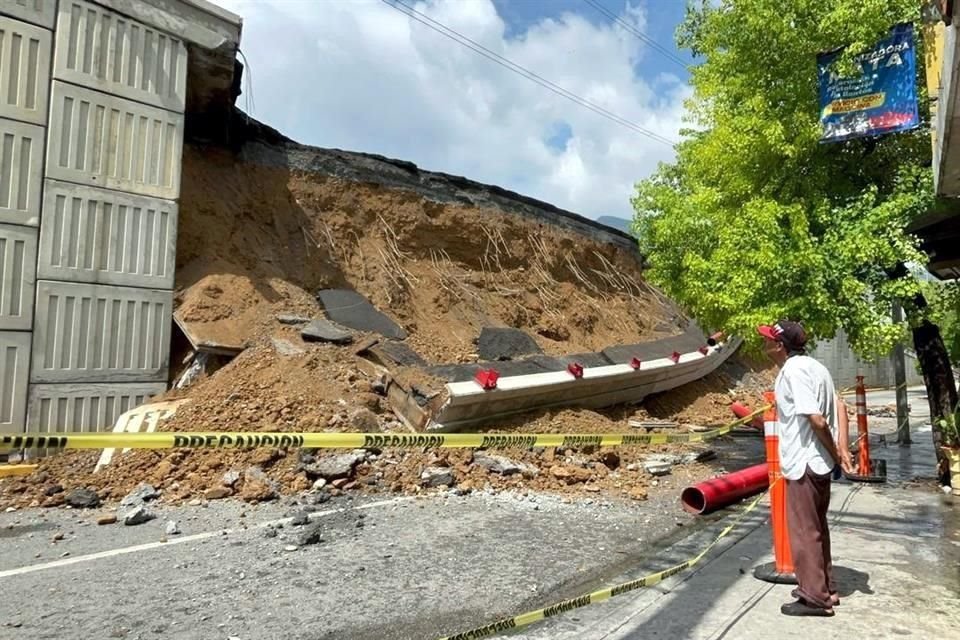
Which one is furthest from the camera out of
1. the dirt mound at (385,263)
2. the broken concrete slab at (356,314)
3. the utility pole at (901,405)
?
the utility pole at (901,405)

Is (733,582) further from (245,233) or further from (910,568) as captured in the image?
(245,233)

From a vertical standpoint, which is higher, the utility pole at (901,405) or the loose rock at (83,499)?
Answer: the utility pole at (901,405)

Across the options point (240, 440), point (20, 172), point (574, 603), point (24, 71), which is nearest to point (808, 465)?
point (574, 603)

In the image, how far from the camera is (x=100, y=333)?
25.9ft

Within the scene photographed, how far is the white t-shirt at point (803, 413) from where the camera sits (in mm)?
3930

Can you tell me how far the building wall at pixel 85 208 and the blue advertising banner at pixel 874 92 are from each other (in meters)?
8.18

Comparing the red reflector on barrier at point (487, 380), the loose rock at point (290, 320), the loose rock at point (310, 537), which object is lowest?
the loose rock at point (310, 537)

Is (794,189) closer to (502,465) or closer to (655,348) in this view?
(502,465)

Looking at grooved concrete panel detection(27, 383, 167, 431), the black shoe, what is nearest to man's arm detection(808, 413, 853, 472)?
the black shoe

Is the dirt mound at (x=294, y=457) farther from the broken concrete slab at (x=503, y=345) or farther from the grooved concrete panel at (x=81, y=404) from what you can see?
the broken concrete slab at (x=503, y=345)

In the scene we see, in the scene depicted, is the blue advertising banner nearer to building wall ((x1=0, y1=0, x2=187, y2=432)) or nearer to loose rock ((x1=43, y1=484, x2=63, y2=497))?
building wall ((x1=0, y1=0, x2=187, y2=432))

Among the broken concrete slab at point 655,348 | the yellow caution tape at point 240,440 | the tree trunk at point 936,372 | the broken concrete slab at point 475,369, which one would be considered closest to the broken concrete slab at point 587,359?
the broken concrete slab at point 655,348

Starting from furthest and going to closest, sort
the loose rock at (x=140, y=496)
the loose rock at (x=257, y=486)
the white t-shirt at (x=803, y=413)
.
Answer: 1. the loose rock at (x=257, y=486)
2. the loose rock at (x=140, y=496)
3. the white t-shirt at (x=803, y=413)

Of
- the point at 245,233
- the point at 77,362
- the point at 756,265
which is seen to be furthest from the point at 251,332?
the point at 756,265
